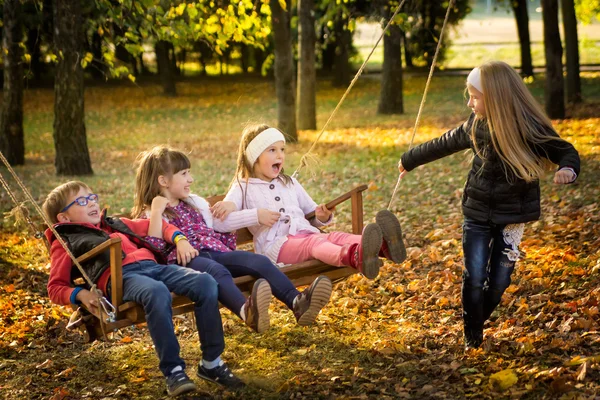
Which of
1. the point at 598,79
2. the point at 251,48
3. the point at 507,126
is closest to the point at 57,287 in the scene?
the point at 507,126

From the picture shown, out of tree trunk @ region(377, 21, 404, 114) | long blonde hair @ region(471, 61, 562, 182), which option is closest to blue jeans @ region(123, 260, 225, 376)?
long blonde hair @ region(471, 61, 562, 182)

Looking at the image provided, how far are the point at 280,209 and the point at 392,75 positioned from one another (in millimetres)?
14897

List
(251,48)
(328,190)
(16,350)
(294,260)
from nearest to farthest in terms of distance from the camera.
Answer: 1. (294,260)
2. (16,350)
3. (328,190)
4. (251,48)

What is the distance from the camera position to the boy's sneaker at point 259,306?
4.16 meters

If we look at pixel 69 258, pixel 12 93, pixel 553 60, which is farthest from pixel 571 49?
pixel 69 258

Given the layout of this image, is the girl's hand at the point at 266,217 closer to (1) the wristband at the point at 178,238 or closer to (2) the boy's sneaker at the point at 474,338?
(1) the wristband at the point at 178,238

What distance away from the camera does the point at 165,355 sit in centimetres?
409

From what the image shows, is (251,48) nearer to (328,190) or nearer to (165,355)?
(328,190)

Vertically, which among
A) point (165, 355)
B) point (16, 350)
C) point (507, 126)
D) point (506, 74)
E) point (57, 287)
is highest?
point (506, 74)

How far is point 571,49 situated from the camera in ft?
56.6

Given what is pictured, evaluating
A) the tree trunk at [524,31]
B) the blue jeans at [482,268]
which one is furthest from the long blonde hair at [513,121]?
the tree trunk at [524,31]

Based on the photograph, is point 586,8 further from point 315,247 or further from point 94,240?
point 94,240

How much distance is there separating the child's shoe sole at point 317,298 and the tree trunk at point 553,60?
11.6 meters

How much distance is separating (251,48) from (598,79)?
13.9 m
